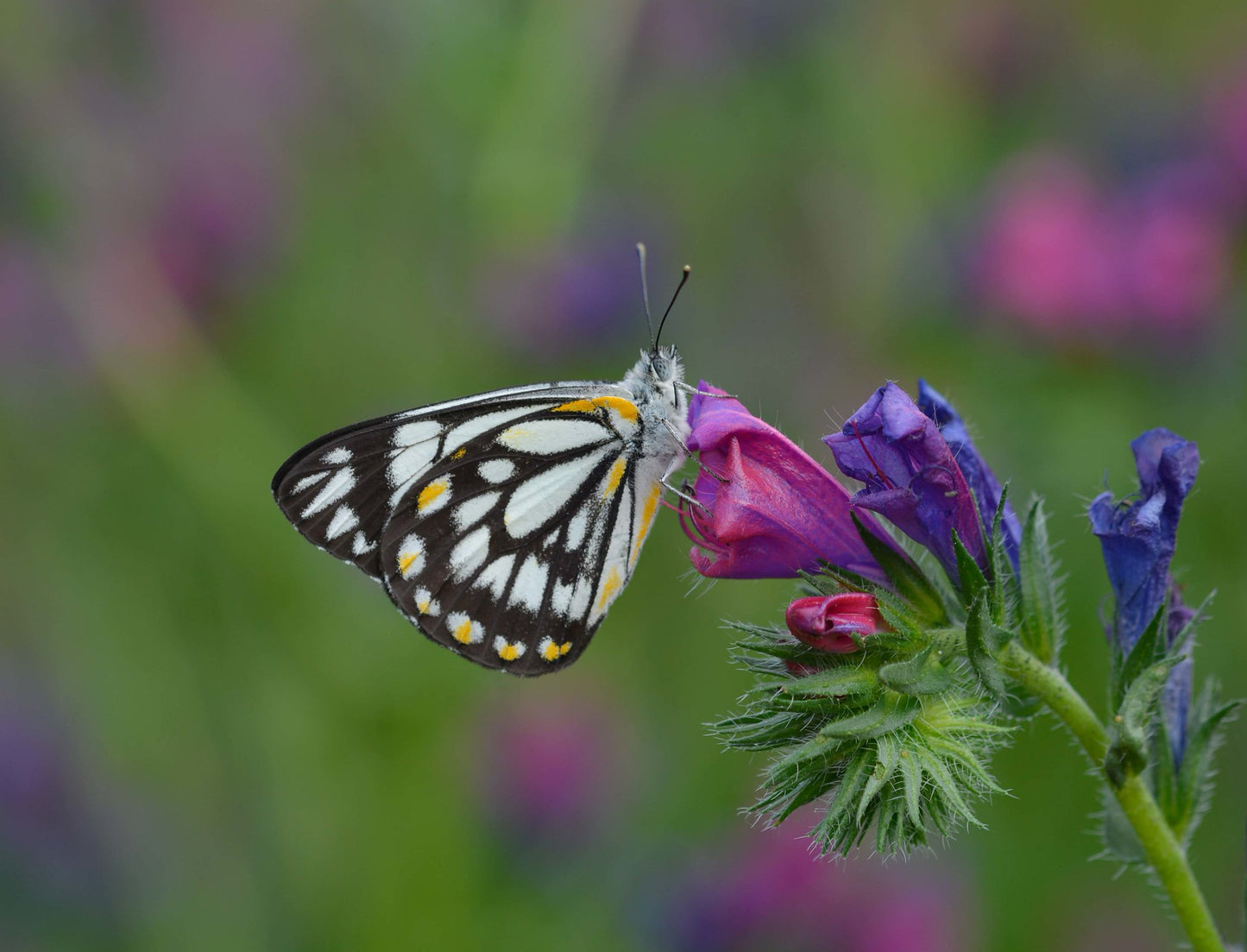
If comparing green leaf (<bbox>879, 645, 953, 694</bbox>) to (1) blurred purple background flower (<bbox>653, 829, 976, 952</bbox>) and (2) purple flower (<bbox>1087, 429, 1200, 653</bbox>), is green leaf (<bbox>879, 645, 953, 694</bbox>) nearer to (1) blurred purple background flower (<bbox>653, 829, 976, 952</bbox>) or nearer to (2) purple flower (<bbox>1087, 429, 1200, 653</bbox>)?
(2) purple flower (<bbox>1087, 429, 1200, 653</bbox>)

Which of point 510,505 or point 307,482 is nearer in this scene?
point 307,482

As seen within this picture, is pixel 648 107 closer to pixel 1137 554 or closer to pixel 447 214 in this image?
pixel 447 214

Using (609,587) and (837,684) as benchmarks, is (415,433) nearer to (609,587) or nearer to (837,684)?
(609,587)

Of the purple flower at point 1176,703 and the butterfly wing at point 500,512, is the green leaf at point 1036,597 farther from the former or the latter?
the butterfly wing at point 500,512

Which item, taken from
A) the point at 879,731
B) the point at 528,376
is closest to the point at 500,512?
the point at 879,731

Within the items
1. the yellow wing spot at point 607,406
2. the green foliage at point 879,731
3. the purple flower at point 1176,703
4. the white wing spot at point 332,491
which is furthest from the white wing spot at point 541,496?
the purple flower at point 1176,703

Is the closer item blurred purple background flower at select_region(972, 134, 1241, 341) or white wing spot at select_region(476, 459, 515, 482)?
white wing spot at select_region(476, 459, 515, 482)

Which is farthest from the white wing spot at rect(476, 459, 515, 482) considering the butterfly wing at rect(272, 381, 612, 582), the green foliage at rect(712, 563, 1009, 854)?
the green foliage at rect(712, 563, 1009, 854)
